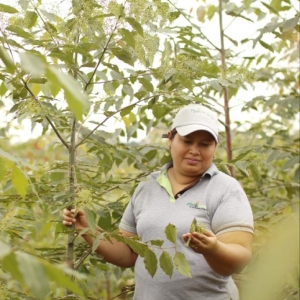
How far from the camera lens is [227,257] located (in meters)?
1.22

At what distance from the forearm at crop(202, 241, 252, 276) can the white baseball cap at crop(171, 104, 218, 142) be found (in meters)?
0.34

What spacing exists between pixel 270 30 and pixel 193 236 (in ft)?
3.98

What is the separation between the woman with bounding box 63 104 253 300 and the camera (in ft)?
4.31

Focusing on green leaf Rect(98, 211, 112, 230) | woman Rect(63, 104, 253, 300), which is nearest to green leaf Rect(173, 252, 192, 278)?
woman Rect(63, 104, 253, 300)

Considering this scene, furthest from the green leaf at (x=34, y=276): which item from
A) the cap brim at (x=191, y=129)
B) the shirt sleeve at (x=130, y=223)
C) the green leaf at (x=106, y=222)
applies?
the green leaf at (x=106, y=222)

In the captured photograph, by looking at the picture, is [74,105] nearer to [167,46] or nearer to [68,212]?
[68,212]

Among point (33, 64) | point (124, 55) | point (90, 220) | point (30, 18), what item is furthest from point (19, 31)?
point (33, 64)

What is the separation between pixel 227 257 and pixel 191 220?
17cm

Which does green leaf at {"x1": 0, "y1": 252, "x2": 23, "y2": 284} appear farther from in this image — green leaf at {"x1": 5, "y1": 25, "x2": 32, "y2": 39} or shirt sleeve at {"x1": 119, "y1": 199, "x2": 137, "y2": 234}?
shirt sleeve at {"x1": 119, "y1": 199, "x2": 137, "y2": 234}

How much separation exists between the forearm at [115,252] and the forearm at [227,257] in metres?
0.37

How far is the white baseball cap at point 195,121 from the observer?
144cm

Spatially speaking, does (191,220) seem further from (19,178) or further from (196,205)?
(19,178)

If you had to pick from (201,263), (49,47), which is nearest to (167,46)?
(49,47)

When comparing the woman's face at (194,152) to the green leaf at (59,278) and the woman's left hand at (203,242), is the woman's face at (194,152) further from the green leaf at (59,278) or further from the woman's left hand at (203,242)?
the green leaf at (59,278)
